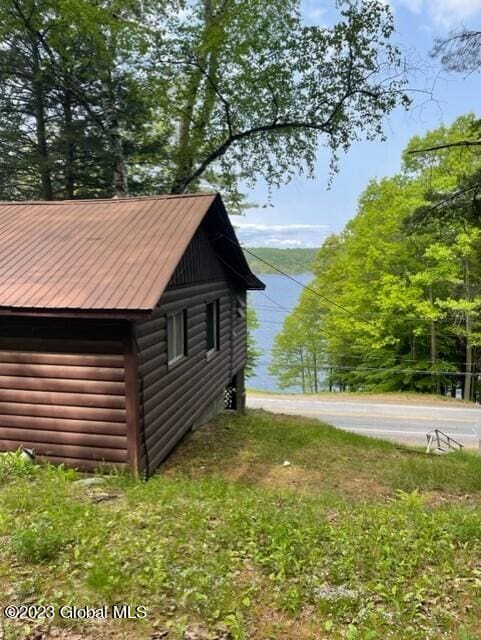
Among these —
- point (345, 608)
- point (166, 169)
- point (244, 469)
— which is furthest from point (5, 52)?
point (345, 608)

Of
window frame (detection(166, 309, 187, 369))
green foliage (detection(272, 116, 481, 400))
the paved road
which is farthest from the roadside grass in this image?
window frame (detection(166, 309, 187, 369))

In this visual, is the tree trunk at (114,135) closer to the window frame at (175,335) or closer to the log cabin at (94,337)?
the log cabin at (94,337)

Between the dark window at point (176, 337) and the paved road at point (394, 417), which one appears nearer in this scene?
the dark window at point (176, 337)

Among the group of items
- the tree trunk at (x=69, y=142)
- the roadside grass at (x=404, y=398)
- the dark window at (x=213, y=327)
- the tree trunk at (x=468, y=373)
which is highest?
the tree trunk at (x=69, y=142)

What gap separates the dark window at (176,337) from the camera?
716cm

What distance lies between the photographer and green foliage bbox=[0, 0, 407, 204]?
1152cm

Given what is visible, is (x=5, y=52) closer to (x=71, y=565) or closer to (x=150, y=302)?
(x=150, y=302)

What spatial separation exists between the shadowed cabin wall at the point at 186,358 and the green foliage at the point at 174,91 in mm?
5309

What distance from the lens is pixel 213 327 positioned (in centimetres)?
1036

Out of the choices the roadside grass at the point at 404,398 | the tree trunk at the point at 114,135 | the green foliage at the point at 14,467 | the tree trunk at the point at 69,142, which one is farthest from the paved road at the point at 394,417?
the green foliage at the point at 14,467

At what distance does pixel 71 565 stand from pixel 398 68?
1313 cm

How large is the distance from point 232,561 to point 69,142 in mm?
13828

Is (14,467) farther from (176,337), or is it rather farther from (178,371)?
(176,337)

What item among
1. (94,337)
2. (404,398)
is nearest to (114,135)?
(94,337)
